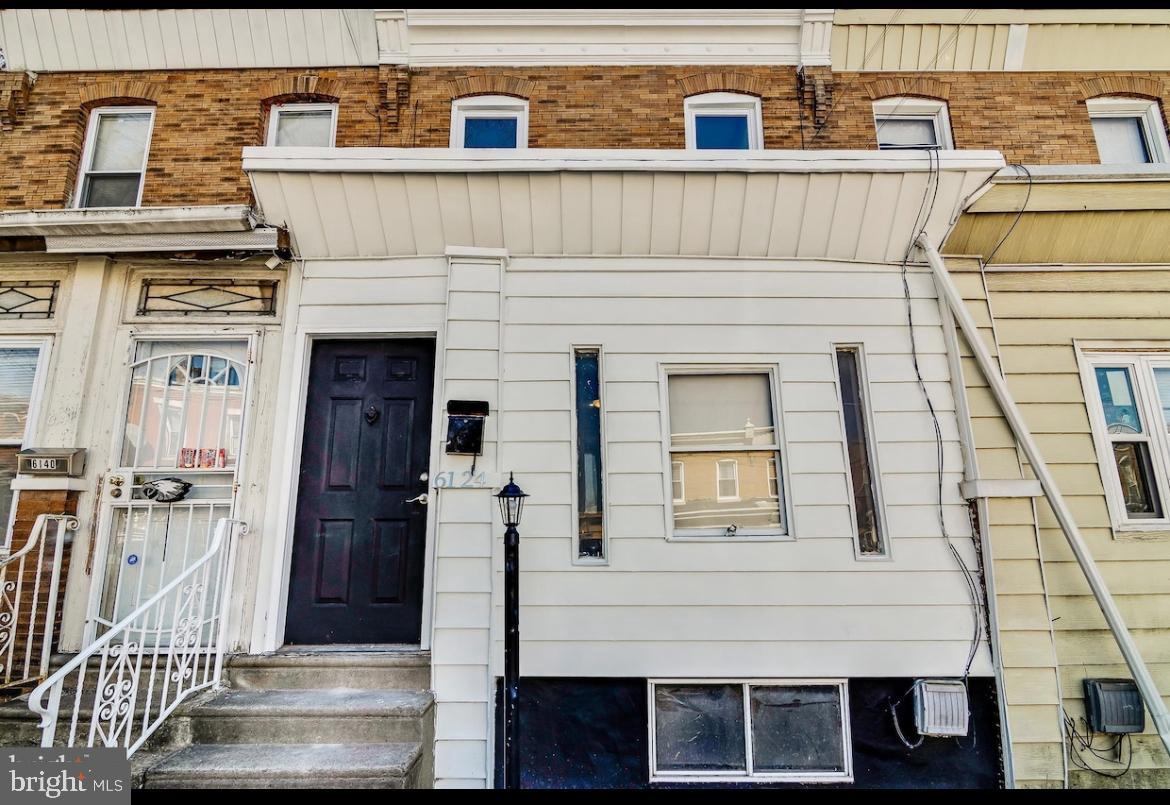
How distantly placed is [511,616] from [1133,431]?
4.51 meters

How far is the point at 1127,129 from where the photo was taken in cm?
475

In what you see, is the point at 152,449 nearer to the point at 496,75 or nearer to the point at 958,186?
the point at 496,75

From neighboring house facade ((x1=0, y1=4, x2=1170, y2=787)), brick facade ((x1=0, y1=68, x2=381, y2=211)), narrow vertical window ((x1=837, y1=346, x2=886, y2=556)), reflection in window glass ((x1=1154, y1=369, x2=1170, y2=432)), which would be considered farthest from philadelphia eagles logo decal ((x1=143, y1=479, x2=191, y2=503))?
reflection in window glass ((x1=1154, y1=369, x2=1170, y2=432))

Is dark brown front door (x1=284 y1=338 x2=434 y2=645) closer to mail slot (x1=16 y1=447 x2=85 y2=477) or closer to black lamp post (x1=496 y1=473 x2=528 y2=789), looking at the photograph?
black lamp post (x1=496 y1=473 x2=528 y2=789)

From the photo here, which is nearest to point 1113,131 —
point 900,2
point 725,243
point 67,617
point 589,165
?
point 900,2

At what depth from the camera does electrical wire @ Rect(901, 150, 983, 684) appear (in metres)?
3.42

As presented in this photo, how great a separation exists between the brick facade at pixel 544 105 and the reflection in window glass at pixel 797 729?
3959 millimetres

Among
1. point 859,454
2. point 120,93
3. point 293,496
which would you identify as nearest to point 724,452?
point 859,454

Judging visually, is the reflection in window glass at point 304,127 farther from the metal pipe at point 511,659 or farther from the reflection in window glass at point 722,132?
the metal pipe at point 511,659

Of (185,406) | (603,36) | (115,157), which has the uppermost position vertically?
(603,36)

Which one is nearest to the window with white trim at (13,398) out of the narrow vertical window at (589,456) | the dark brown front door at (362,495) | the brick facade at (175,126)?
the brick facade at (175,126)

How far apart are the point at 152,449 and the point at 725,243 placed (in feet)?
13.9

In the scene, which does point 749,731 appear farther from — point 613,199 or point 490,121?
point 490,121

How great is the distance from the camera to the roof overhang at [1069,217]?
→ 12.8 feet
